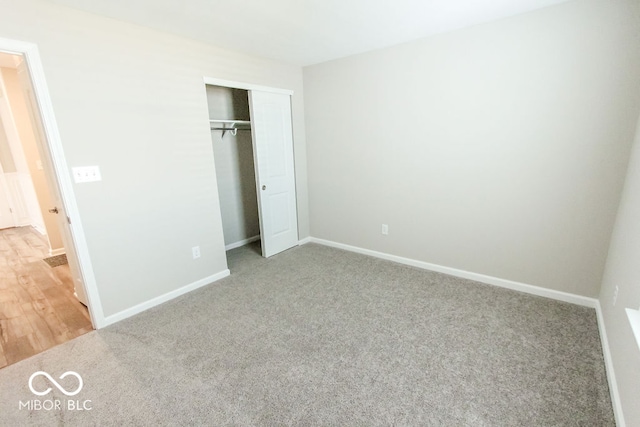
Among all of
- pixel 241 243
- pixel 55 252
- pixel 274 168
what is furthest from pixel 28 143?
pixel 274 168

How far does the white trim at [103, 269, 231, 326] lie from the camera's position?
2354mm

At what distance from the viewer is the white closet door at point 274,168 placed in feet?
10.8

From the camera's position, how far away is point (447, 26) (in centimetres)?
244

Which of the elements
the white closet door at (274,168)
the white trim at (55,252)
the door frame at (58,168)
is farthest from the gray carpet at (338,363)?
the white trim at (55,252)

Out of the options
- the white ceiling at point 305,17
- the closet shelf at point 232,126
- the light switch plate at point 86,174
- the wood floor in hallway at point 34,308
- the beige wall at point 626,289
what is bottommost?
the wood floor in hallway at point 34,308

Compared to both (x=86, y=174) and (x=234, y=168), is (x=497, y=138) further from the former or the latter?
(x=86, y=174)

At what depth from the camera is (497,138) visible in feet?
8.20

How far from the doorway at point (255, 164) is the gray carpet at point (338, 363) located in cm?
116

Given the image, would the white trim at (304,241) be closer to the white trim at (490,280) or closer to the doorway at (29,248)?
the white trim at (490,280)

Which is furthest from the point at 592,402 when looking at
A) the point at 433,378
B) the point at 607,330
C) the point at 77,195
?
the point at 77,195

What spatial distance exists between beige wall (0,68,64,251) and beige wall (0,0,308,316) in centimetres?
207

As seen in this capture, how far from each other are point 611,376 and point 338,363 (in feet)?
5.16

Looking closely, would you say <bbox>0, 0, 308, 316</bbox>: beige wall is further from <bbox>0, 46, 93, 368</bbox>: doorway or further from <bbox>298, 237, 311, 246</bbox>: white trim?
<bbox>298, 237, 311, 246</bbox>: white trim

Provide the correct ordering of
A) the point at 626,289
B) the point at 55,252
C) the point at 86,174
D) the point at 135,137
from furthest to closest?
the point at 55,252
the point at 135,137
the point at 86,174
the point at 626,289
